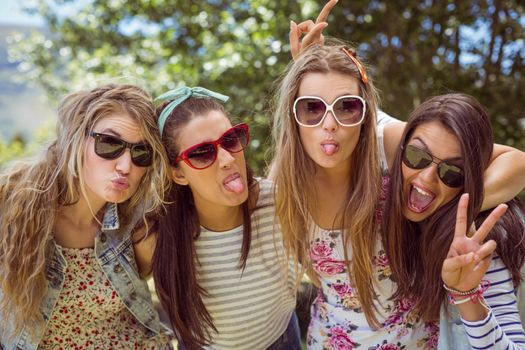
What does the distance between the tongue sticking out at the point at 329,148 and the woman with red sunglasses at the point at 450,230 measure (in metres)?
0.32

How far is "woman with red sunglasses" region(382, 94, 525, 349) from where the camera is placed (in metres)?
2.24

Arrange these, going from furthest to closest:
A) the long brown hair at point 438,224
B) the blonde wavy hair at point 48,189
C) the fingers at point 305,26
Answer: the fingers at point 305,26
the blonde wavy hair at point 48,189
the long brown hair at point 438,224

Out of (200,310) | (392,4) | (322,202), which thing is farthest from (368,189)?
(392,4)

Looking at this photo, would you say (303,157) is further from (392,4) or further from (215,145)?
(392,4)

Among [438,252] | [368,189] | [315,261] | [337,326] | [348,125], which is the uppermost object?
[348,125]

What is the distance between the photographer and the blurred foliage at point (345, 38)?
570 centimetres

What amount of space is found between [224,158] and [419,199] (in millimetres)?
960

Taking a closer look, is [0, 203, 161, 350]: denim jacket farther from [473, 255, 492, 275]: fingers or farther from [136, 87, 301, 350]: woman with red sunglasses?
[473, 255, 492, 275]: fingers

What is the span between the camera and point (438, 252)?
8.30 ft

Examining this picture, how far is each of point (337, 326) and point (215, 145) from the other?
3.60 ft

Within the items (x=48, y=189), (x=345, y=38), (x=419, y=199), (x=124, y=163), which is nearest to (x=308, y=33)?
(x=419, y=199)

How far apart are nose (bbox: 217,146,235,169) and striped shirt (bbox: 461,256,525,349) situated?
4.23 feet

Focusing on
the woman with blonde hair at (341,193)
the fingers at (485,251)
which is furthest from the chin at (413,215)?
the fingers at (485,251)

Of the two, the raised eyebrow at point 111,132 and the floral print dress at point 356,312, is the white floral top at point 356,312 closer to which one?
the floral print dress at point 356,312
